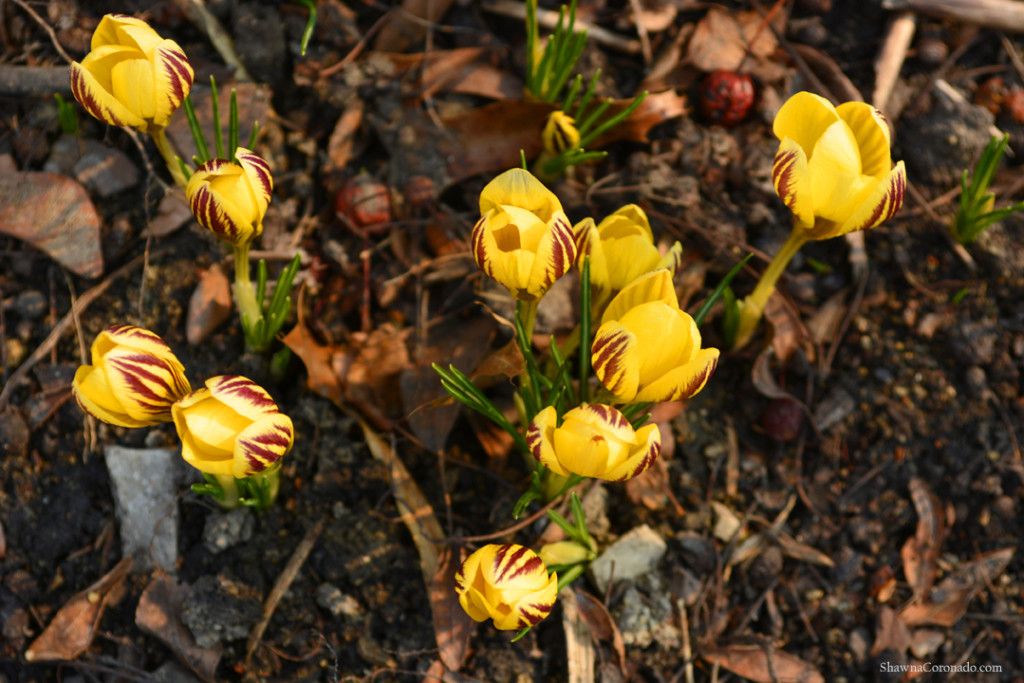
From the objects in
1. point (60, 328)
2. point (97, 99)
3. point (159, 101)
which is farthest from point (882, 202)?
point (60, 328)

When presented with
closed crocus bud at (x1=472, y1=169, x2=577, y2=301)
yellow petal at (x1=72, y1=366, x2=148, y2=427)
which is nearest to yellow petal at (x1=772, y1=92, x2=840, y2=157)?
closed crocus bud at (x1=472, y1=169, x2=577, y2=301)

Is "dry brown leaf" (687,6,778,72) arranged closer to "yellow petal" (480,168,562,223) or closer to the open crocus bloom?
the open crocus bloom

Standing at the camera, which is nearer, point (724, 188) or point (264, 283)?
point (264, 283)

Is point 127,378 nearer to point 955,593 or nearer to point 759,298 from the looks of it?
point 759,298

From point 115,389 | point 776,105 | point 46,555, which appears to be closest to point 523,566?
point 115,389

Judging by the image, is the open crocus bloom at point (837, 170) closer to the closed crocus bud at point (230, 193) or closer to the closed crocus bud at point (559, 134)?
the closed crocus bud at point (559, 134)

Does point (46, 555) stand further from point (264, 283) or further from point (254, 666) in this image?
point (264, 283)
